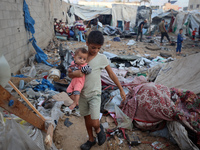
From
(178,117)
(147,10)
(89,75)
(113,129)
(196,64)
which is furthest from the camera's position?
(147,10)

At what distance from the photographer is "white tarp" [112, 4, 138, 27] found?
17.5 metres

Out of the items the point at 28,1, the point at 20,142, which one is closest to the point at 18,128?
the point at 20,142

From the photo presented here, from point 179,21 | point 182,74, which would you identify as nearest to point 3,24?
point 182,74

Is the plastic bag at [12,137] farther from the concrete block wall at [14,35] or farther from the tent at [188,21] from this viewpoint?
the tent at [188,21]

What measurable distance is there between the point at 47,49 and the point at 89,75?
642 centimetres

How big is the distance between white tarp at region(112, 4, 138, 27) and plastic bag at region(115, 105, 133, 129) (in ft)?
53.9

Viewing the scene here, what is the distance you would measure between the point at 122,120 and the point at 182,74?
197 centimetres

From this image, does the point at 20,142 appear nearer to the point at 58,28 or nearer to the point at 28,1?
the point at 28,1

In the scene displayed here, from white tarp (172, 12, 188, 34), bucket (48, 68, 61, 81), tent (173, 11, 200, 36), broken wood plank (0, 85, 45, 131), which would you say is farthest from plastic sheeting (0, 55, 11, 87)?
white tarp (172, 12, 188, 34)

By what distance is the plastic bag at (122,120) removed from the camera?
264 centimetres

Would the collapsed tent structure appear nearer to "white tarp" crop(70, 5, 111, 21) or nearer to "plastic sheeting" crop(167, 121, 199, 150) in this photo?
"white tarp" crop(70, 5, 111, 21)

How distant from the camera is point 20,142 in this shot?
50.1 inches

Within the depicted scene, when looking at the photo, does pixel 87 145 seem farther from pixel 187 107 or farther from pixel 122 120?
pixel 187 107

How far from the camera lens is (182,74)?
3654 mm
